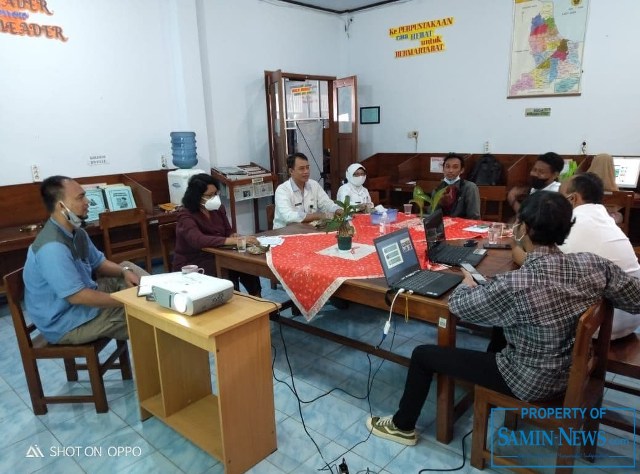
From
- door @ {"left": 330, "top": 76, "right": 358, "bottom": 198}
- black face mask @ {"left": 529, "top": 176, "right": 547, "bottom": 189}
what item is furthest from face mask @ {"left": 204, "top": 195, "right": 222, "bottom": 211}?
door @ {"left": 330, "top": 76, "right": 358, "bottom": 198}

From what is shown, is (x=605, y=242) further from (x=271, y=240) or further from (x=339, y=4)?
(x=339, y=4)

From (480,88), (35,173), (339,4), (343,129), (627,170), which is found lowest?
(627,170)

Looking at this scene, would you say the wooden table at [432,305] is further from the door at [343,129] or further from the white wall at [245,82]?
the door at [343,129]

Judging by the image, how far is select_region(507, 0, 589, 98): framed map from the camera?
448 centimetres

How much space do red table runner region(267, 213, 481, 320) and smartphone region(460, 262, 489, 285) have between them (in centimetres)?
21

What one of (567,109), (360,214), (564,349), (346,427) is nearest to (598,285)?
(564,349)

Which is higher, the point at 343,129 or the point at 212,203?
the point at 343,129

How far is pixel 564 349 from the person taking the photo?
148 cm

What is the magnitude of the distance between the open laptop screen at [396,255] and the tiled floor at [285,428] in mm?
727

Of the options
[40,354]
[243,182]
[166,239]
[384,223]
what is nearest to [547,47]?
[384,223]

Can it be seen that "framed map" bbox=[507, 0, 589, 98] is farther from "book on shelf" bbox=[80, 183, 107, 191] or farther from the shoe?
"book on shelf" bbox=[80, 183, 107, 191]

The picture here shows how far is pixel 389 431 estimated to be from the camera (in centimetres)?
195

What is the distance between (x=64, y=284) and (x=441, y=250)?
185cm

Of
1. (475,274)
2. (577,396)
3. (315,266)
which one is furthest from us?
(315,266)
